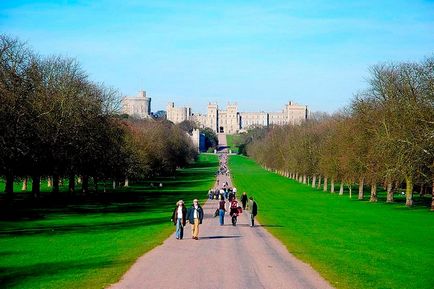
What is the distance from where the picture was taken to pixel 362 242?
2698cm

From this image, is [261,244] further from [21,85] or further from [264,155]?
[264,155]

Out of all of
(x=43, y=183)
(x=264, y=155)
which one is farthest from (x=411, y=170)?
(x=264, y=155)

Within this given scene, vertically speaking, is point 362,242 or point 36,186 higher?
point 36,186

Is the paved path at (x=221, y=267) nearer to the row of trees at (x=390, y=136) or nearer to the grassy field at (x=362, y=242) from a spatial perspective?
the grassy field at (x=362, y=242)

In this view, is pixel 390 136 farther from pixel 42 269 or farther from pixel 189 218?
pixel 42 269

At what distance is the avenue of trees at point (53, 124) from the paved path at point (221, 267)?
20.3m

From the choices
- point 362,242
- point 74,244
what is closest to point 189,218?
point 74,244

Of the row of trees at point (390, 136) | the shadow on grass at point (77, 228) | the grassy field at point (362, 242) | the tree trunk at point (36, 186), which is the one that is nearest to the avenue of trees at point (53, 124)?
the tree trunk at point (36, 186)

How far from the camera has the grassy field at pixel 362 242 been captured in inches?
677

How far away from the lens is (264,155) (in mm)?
140750

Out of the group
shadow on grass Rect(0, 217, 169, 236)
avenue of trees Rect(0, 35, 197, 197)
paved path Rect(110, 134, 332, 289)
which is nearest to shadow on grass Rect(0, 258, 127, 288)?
paved path Rect(110, 134, 332, 289)

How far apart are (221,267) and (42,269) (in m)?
5.13

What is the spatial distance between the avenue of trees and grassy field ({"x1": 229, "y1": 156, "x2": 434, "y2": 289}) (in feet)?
54.6

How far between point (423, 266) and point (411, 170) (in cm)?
2582
